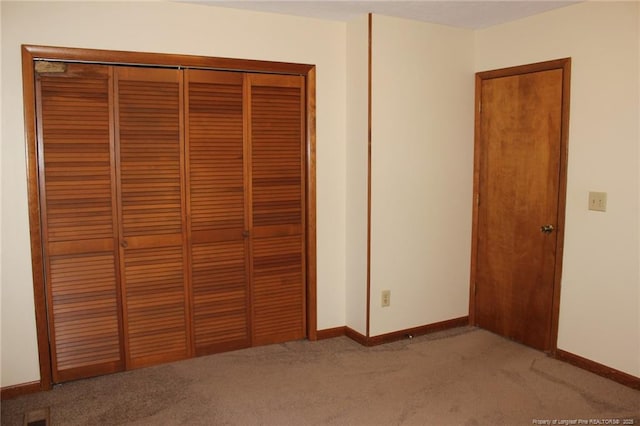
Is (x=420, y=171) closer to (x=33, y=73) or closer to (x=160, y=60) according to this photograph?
(x=160, y=60)

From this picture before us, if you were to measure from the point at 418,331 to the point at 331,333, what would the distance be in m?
0.62

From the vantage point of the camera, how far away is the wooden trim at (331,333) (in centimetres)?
368

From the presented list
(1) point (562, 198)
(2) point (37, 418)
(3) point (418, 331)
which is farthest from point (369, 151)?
(2) point (37, 418)

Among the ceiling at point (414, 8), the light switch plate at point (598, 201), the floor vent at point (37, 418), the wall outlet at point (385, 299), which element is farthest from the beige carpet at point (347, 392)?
the ceiling at point (414, 8)

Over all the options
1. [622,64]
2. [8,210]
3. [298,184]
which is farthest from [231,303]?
[622,64]

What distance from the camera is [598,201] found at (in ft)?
9.89

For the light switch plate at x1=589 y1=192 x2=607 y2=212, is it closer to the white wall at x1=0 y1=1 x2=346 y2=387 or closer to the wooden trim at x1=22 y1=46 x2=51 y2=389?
the white wall at x1=0 y1=1 x2=346 y2=387

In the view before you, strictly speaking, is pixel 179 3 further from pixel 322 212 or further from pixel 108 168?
pixel 322 212

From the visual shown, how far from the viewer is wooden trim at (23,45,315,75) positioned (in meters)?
2.75

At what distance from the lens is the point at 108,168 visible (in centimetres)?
295

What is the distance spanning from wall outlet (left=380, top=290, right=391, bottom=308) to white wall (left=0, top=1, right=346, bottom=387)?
0.35m

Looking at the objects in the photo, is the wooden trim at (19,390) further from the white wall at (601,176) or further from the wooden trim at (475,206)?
the white wall at (601,176)

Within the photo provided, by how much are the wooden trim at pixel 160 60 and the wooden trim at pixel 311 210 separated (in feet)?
0.53

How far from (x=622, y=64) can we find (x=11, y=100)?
3.22m
